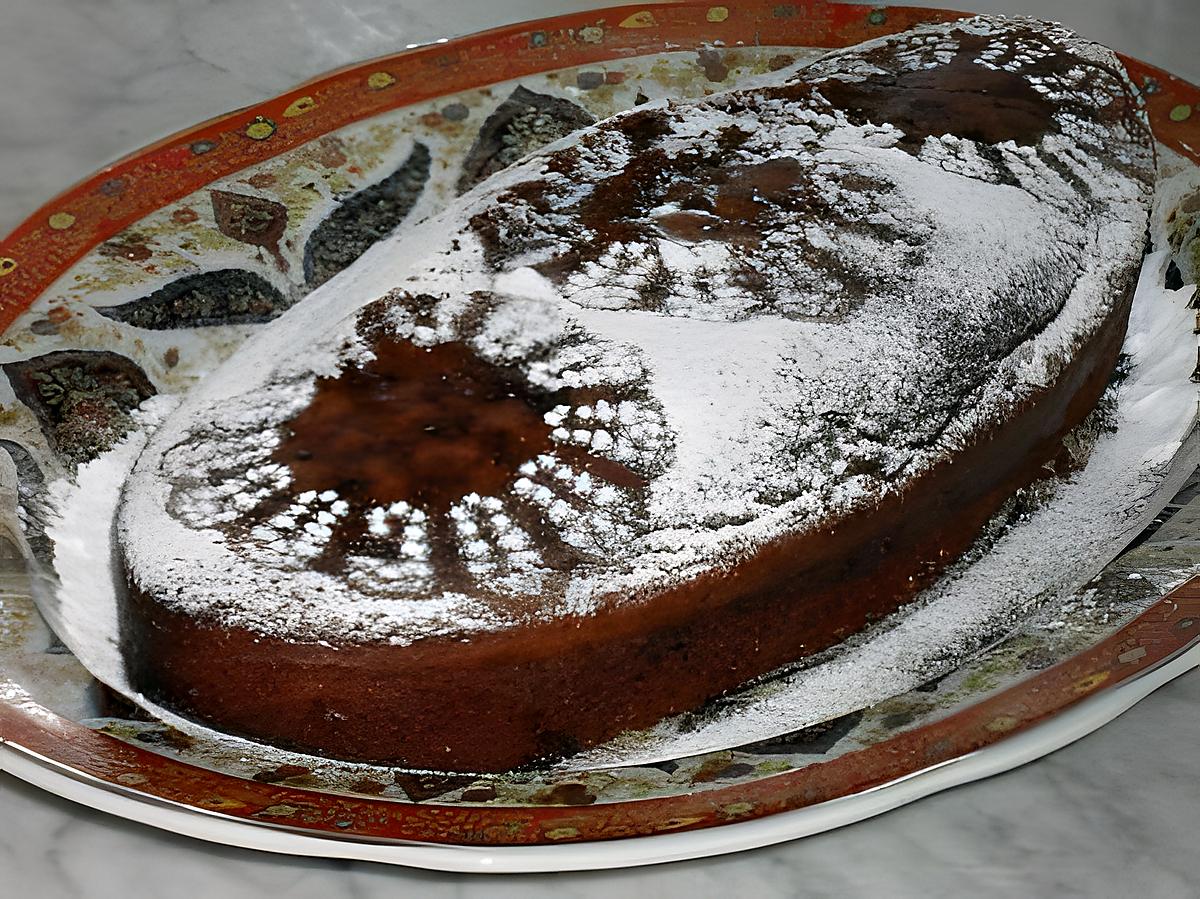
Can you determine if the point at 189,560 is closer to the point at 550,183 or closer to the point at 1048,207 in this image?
the point at 550,183

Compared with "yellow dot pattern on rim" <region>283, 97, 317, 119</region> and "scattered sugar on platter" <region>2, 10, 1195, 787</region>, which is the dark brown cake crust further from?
"yellow dot pattern on rim" <region>283, 97, 317, 119</region>

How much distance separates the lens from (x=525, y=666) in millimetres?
1062

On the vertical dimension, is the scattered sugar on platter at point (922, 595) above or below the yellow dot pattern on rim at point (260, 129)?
below

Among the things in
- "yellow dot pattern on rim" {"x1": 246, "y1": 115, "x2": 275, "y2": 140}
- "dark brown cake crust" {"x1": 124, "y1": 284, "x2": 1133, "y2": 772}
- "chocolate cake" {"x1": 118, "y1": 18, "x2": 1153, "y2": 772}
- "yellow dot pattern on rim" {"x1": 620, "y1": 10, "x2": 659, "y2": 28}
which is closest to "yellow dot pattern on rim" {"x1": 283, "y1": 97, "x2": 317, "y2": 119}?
"yellow dot pattern on rim" {"x1": 246, "y1": 115, "x2": 275, "y2": 140}

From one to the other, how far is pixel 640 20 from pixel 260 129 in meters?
0.47

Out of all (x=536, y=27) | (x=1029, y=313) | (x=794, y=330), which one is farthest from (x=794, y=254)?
(x=536, y=27)

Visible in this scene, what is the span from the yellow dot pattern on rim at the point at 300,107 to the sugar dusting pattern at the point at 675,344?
24 cm

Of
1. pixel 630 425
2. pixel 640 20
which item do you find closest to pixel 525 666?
pixel 630 425

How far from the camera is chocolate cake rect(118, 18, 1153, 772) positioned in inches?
41.6

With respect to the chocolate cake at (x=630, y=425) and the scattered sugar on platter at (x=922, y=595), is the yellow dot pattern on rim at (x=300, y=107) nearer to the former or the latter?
the chocolate cake at (x=630, y=425)

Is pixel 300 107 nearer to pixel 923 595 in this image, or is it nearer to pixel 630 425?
pixel 630 425

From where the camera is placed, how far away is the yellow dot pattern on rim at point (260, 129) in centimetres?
152

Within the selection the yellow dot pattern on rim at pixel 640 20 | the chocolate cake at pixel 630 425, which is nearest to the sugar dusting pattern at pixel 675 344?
the chocolate cake at pixel 630 425

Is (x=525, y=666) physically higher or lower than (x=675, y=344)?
lower
